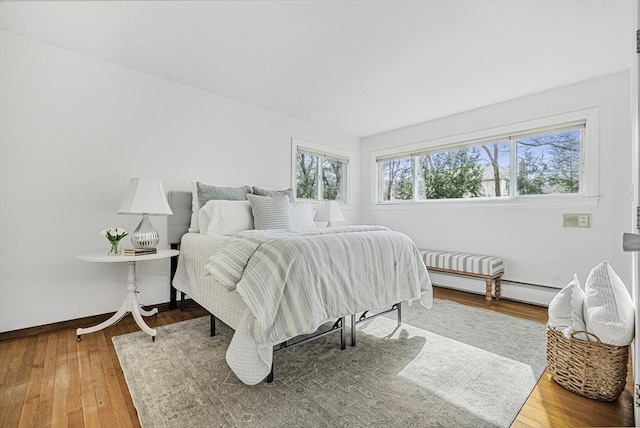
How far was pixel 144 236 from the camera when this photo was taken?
7.70ft

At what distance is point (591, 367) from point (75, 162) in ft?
12.7

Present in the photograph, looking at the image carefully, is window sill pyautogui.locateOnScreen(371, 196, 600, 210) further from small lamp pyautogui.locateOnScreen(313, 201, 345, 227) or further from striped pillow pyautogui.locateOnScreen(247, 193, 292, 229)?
striped pillow pyautogui.locateOnScreen(247, 193, 292, 229)

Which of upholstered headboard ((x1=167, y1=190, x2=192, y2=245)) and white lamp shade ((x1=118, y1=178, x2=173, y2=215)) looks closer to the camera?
white lamp shade ((x1=118, y1=178, x2=173, y2=215))

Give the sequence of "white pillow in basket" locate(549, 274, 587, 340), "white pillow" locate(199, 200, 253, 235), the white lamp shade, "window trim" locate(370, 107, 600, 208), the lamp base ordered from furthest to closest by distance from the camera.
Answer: "window trim" locate(370, 107, 600, 208)
"white pillow" locate(199, 200, 253, 235)
the lamp base
the white lamp shade
"white pillow in basket" locate(549, 274, 587, 340)

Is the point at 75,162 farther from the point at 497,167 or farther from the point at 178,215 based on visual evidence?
the point at 497,167

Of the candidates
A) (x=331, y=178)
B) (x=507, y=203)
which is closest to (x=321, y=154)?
(x=331, y=178)

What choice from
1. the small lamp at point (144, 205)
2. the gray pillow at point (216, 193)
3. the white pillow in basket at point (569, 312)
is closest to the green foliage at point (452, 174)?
the white pillow in basket at point (569, 312)

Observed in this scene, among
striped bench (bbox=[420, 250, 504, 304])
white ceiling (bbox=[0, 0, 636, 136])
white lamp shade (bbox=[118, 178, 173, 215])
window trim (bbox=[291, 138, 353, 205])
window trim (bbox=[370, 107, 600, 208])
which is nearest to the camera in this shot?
white ceiling (bbox=[0, 0, 636, 136])

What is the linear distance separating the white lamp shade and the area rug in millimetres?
981

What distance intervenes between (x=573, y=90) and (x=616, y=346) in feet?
8.90

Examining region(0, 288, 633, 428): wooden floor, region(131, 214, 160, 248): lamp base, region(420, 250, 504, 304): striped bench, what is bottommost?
region(0, 288, 633, 428): wooden floor

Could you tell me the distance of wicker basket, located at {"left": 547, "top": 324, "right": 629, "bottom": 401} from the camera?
145 cm

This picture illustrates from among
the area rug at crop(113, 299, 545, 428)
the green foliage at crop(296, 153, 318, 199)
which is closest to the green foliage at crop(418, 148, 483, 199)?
the green foliage at crop(296, 153, 318, 199)

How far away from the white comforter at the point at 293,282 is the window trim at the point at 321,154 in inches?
75.9
